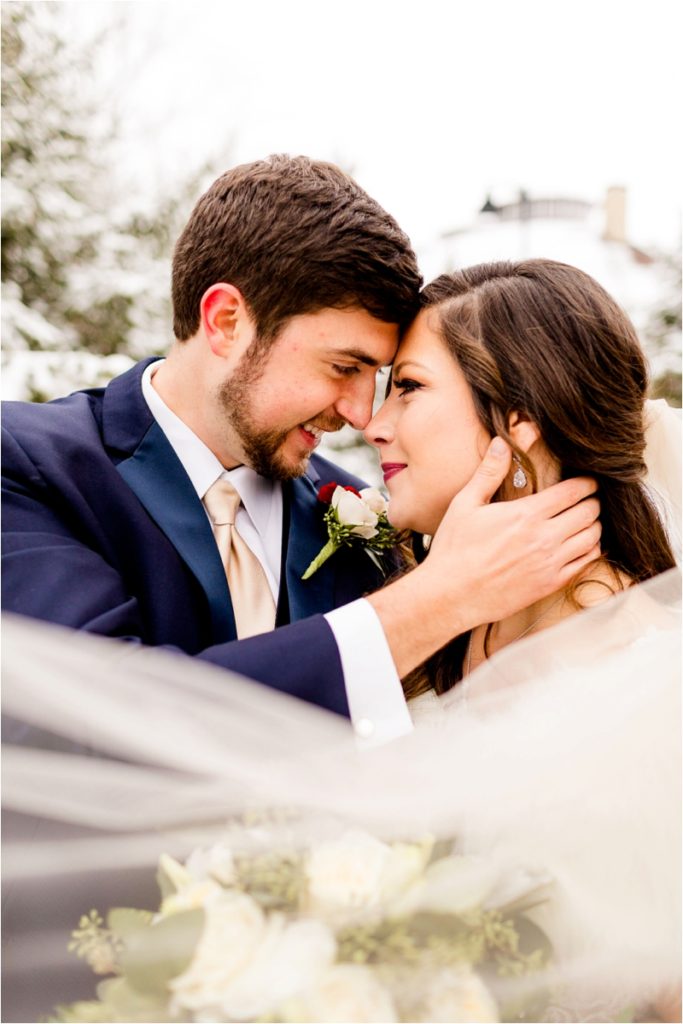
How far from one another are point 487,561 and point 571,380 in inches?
22.1

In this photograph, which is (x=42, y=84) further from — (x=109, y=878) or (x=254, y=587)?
(x=109, y=878)

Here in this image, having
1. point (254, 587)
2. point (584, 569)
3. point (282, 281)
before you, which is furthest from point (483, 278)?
point (254, 587)

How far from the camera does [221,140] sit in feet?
31.3

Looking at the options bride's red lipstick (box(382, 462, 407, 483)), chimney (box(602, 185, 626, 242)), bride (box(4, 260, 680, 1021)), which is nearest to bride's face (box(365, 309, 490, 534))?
bride's red lipstick (box(382, 462, 407, 483))

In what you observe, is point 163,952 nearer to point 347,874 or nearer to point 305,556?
point 347,874

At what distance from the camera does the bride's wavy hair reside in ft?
7.50

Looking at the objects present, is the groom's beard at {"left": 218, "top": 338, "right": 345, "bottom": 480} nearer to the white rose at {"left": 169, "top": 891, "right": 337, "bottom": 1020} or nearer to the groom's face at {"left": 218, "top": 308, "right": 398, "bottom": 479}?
the groom's face at {"left": 218, "top": 308, "right": 398, "bottom": 479}

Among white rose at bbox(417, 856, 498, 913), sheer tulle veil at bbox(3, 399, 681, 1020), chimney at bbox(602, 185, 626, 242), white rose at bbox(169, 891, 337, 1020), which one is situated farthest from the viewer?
chimney at bbox(602, 185, 626, 242)

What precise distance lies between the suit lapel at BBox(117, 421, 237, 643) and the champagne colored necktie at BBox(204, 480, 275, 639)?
10 centimetres

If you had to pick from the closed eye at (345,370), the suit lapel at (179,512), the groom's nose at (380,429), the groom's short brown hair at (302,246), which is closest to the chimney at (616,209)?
the groom's short brown hair at (302,246)

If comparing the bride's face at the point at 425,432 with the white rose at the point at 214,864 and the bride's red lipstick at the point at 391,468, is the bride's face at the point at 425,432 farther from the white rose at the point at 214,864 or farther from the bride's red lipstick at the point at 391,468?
the white rose at the point at 214,864

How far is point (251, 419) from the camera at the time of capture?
101 inches

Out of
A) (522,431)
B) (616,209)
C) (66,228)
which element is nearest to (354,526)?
(522,431)

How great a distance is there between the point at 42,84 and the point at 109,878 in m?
6.79
